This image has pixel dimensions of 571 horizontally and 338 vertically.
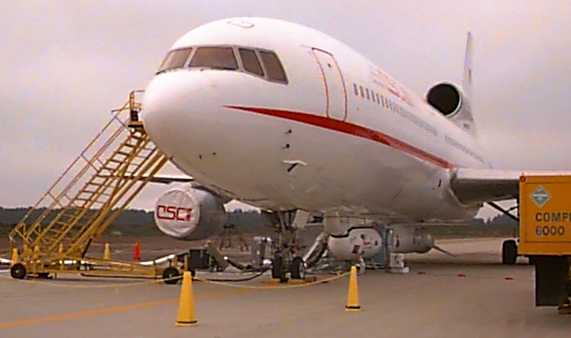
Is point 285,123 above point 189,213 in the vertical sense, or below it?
above

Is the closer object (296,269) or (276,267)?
(276,267)

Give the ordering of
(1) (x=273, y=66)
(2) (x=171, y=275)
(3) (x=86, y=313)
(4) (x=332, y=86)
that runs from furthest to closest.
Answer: (2) (x=171, y=275) < (4) (x=332, y=86) < (1) (x=273, y=66) < (3) (x=86, y=313)

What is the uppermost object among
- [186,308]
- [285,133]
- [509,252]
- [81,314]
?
[285,133]

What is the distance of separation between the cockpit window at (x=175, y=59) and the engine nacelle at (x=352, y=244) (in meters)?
5.45

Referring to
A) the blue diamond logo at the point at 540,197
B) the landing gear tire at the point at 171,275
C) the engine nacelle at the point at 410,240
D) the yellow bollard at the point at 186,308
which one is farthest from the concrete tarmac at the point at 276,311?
the engine nacelle at the point at 410,240

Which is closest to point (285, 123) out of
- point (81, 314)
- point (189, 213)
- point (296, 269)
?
point (296, 269)

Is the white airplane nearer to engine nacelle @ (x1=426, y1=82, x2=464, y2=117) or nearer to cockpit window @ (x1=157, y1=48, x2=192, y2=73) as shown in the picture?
cockpit window @ (x1=157, y1=48, x2=192, y2=73)

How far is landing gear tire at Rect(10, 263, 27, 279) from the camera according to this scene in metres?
17.4

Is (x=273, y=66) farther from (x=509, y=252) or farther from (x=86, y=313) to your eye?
(x=509, y=252)

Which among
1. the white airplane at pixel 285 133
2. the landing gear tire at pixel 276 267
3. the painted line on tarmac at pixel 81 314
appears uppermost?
the white airplane at pixel 285 133

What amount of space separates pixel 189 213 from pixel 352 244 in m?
3.63

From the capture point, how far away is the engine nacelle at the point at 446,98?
30.6 m

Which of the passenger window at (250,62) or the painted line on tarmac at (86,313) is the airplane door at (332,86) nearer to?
the passenger window at (250,62)

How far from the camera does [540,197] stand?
10969mm
